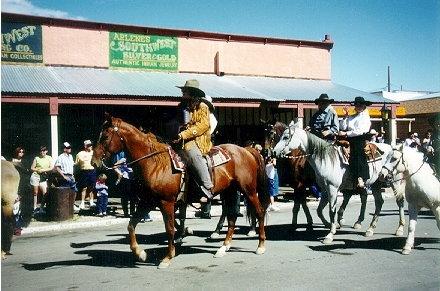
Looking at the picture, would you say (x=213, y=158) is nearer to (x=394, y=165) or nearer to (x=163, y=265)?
(x=163, y=265)

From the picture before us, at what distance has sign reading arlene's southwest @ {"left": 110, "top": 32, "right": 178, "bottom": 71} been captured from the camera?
17466 mm

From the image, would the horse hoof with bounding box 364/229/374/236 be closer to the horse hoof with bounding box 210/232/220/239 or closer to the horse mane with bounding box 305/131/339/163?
the horse mane with bounding box 305/131/339/163

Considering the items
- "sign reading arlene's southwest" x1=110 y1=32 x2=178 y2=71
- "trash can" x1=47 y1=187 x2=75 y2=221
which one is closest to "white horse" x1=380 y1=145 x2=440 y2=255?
"trash can" x1=47 y1=187 x2=75 y2=221

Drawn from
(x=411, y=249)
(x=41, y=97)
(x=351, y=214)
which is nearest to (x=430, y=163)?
(x=411, y=249)

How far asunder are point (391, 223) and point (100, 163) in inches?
269

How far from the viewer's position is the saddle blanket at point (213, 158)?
21.8 feet

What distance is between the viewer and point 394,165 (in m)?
7.16

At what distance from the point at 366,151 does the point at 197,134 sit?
3.83 meters

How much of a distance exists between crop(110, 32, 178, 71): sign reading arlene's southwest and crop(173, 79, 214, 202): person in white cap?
37.4ft

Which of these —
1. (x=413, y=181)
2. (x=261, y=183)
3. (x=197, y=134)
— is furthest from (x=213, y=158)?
(x=413, y=181)

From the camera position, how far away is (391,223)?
9.97m

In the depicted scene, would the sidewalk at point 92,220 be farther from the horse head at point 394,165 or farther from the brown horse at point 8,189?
the horse head at point 394,165

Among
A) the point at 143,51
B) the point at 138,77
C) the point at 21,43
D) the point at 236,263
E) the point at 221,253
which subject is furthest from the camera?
the point at 143,51

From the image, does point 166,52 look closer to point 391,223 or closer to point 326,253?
point 391,223
